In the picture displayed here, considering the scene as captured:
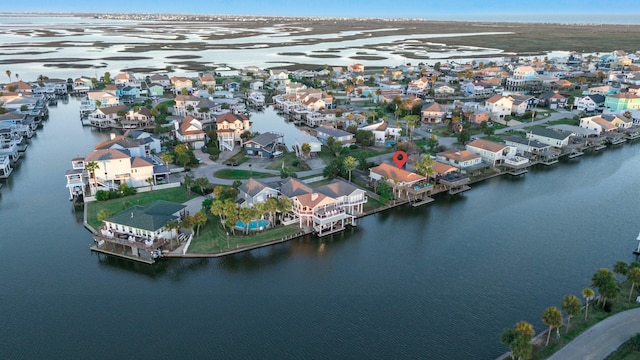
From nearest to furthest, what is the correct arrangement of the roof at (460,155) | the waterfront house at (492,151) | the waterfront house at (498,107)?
the roof at (460,155) < the waterfront house at (492,151) < the waterfront house at (498,107)

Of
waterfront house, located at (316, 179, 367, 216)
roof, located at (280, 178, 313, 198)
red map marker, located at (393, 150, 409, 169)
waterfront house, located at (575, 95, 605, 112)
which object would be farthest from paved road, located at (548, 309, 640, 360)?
waterfront house, located at (575, 95, 605, 112)

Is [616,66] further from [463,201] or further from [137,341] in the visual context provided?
[137,341]

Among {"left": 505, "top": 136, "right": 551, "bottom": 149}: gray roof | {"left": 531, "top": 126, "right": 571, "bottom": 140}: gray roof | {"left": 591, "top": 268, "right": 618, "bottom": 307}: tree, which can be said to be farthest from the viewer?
{"left": 531, "top": 126, "right": 571, "bottom": 140}: gray roof

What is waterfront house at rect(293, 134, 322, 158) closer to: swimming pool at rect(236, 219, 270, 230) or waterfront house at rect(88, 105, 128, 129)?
swimming pool at rect(236, 219, 270, 230)

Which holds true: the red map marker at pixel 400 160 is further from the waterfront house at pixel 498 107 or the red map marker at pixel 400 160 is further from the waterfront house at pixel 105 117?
the waterfront house at pixel 105 117

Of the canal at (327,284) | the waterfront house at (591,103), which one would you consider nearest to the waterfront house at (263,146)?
the canal at (327,284)
